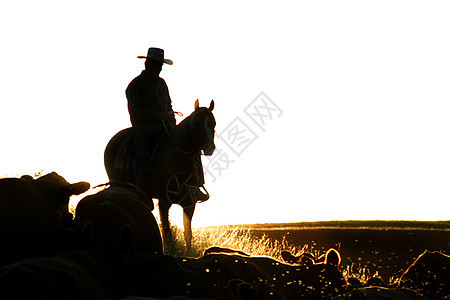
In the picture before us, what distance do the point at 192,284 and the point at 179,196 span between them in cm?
793

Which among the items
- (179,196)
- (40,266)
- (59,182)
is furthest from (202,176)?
(40,266)

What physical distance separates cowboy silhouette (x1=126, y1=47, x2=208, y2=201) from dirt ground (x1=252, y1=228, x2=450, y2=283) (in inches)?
129

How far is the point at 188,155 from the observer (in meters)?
12.7

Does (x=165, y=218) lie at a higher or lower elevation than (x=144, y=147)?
lower

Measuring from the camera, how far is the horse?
40.5ft

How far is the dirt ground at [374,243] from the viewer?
14546 millimetres

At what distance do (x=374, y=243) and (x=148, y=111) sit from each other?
612cm

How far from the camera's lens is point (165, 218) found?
13.2 metres

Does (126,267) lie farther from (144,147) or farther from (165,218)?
(165,218)

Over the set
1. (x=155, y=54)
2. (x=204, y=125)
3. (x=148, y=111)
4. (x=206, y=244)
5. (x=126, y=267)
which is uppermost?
(x=155, y=54)

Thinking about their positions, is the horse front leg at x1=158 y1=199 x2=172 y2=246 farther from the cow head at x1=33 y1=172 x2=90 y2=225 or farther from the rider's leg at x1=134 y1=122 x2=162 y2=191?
the cow head at x1=33 y1=172 x2=90 y2=225

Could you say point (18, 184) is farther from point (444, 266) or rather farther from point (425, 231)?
point (425, 231)

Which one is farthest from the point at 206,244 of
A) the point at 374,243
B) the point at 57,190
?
the point at 57,190

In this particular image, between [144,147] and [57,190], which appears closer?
[57,190]
